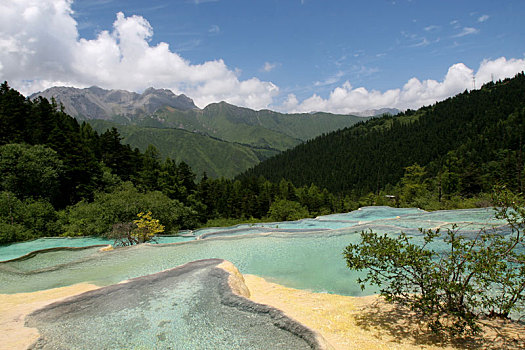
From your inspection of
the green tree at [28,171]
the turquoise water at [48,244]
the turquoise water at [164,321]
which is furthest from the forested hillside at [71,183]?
the turquoise water at [164,321]

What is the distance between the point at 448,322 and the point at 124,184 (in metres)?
30.8

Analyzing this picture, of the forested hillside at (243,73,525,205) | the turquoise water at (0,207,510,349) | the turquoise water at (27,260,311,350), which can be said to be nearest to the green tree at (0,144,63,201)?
the turquoise water at (0,207,510,349)

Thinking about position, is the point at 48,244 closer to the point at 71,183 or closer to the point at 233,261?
the point at 71,183

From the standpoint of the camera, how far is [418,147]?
9538 centimetres

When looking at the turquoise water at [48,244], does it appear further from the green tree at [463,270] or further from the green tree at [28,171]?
the green tree at [463,270]

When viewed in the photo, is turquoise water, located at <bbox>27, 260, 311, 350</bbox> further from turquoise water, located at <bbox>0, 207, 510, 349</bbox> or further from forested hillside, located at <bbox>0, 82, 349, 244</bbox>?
forested hillside, located at <bbox>0, 82, 349, 244</bbox>

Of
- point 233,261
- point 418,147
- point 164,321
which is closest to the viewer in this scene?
point 164,321

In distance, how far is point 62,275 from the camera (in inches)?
464

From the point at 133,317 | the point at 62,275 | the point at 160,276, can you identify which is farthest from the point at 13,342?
the point at 62,275

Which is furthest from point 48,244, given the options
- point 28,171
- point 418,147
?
point 418,147

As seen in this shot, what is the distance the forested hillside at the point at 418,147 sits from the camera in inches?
2655

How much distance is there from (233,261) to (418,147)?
10070 centimetres

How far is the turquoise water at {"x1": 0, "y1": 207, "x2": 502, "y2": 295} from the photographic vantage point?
35.2ft

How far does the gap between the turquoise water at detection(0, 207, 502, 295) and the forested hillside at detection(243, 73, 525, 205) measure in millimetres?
41089
